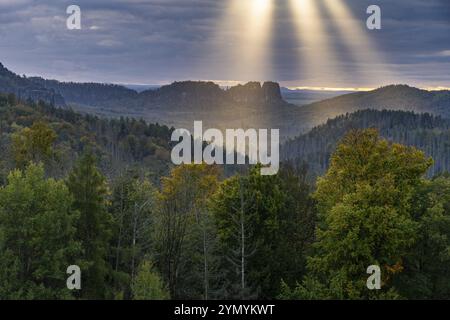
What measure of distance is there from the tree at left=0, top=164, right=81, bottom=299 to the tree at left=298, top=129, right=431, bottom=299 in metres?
14.9

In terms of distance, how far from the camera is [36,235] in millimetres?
34344

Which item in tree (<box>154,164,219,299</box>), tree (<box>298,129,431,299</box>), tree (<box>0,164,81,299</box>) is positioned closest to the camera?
tree (<box>0,164,81,299</box>)

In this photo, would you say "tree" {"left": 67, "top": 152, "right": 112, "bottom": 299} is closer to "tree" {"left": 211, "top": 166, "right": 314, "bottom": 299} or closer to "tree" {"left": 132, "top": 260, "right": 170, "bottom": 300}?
"tree" {"left": 132, "top": 260, "right": 170, "bottom": 300}

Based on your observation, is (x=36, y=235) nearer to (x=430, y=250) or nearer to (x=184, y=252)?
(x=184, y=252)

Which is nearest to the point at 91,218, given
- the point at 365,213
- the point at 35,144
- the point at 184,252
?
the point at 184,252

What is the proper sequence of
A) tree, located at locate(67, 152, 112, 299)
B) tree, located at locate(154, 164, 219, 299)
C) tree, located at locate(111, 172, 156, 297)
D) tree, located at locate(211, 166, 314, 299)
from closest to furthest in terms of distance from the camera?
tree, located at locate(67, 152, 112, 299)
tree, located at locate(154, 164, 219, 299)
tree, located at locate(111, 172, 156, 297)
tree, located at locate(211, 166, 314, 299)

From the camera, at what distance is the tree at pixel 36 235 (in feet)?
109

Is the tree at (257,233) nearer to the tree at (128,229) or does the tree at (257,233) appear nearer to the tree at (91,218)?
the tree at (128,229)

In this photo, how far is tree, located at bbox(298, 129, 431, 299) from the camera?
112 feet

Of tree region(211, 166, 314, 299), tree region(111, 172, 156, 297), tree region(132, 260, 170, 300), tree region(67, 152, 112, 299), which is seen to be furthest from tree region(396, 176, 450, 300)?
tree region(67, 152, 112, 299)

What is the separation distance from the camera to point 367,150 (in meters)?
37.4

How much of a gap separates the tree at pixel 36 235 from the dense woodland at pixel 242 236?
→ 7 centimetres

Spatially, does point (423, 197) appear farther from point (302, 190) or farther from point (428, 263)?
point (302, 190)

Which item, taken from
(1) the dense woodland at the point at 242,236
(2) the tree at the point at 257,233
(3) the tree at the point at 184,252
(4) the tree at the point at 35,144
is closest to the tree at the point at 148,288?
(1) the dense woodland at the point at 242,236
